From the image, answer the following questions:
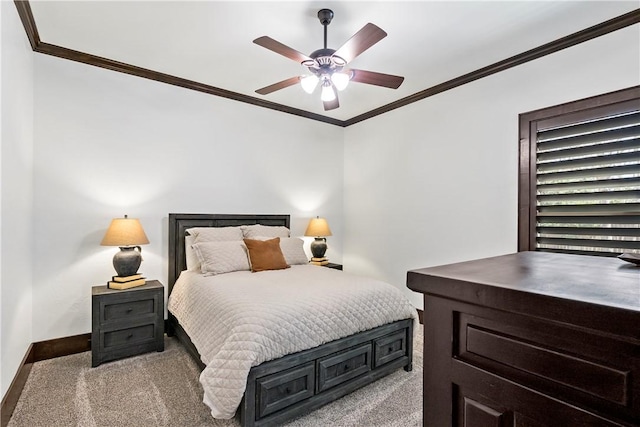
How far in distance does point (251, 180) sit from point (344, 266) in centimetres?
198

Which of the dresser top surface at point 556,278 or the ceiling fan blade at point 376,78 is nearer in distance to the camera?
the dresser top surface at point 556,278

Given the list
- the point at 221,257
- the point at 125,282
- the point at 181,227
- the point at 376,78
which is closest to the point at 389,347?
the point at 221,257

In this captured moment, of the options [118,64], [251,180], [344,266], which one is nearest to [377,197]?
[344,266]

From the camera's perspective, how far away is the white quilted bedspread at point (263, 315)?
1789 millimetres

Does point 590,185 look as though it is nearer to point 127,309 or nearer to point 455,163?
point 455,163

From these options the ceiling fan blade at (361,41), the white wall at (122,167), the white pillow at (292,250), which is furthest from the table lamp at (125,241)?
the ceiling fan blade at (361,41)

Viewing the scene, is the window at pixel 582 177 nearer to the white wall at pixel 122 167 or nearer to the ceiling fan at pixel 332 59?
the ceiling fan at pixel 332 59

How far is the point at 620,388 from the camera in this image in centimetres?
44

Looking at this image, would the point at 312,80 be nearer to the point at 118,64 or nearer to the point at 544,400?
the point at 118,64

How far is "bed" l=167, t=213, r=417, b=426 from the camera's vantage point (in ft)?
5.91

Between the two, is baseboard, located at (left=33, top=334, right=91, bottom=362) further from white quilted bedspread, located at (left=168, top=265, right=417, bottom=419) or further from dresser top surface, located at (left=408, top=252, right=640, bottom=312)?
dresser top surface, located at (left=408, top=252, right=640, bottom=312)

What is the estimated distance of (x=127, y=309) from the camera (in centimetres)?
279

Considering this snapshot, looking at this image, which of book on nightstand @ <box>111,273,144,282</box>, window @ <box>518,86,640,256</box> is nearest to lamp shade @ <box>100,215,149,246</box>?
book on nightstand @ <box>111,273,144,282</box>

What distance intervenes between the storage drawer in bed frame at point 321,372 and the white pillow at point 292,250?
4.61ft
